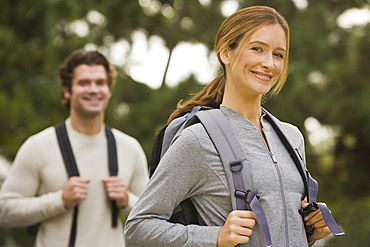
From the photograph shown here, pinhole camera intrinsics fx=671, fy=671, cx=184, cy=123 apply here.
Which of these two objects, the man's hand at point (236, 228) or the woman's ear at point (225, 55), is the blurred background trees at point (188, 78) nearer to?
the woman's ear at point (225, 55)

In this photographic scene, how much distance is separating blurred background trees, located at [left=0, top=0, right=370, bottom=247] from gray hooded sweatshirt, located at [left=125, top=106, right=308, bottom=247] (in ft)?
18.8

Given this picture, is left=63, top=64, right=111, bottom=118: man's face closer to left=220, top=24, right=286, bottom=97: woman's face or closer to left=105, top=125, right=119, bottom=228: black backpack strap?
left=105, top=125, right=119, bottom=228: black backpack strap

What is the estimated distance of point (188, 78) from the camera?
10102 millimetres

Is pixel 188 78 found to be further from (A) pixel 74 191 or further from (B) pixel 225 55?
(B) pixel 225 55

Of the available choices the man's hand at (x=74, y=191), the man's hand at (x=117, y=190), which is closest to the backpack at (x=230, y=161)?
the man's hand at (x=74, y=191)

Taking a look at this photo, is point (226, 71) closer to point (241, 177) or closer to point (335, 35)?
point (241, 177)

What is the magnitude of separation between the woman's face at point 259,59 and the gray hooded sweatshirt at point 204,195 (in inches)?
8.6

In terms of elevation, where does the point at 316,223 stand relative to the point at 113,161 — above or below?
below

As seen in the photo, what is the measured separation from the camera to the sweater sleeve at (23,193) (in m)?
4.36

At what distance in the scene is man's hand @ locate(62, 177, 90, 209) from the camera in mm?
4261

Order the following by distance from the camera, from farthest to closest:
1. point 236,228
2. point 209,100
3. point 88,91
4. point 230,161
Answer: point 88,91 → point 209,100 → point 230,161 → point 236,228

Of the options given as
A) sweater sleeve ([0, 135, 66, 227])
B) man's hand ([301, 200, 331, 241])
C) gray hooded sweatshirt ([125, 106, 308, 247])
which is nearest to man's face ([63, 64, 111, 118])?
sweater sleeve ([0, 135, 66, 227])

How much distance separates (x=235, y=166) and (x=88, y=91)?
8.63ft

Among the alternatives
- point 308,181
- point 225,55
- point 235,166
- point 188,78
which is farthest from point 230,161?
A: point 188,78
